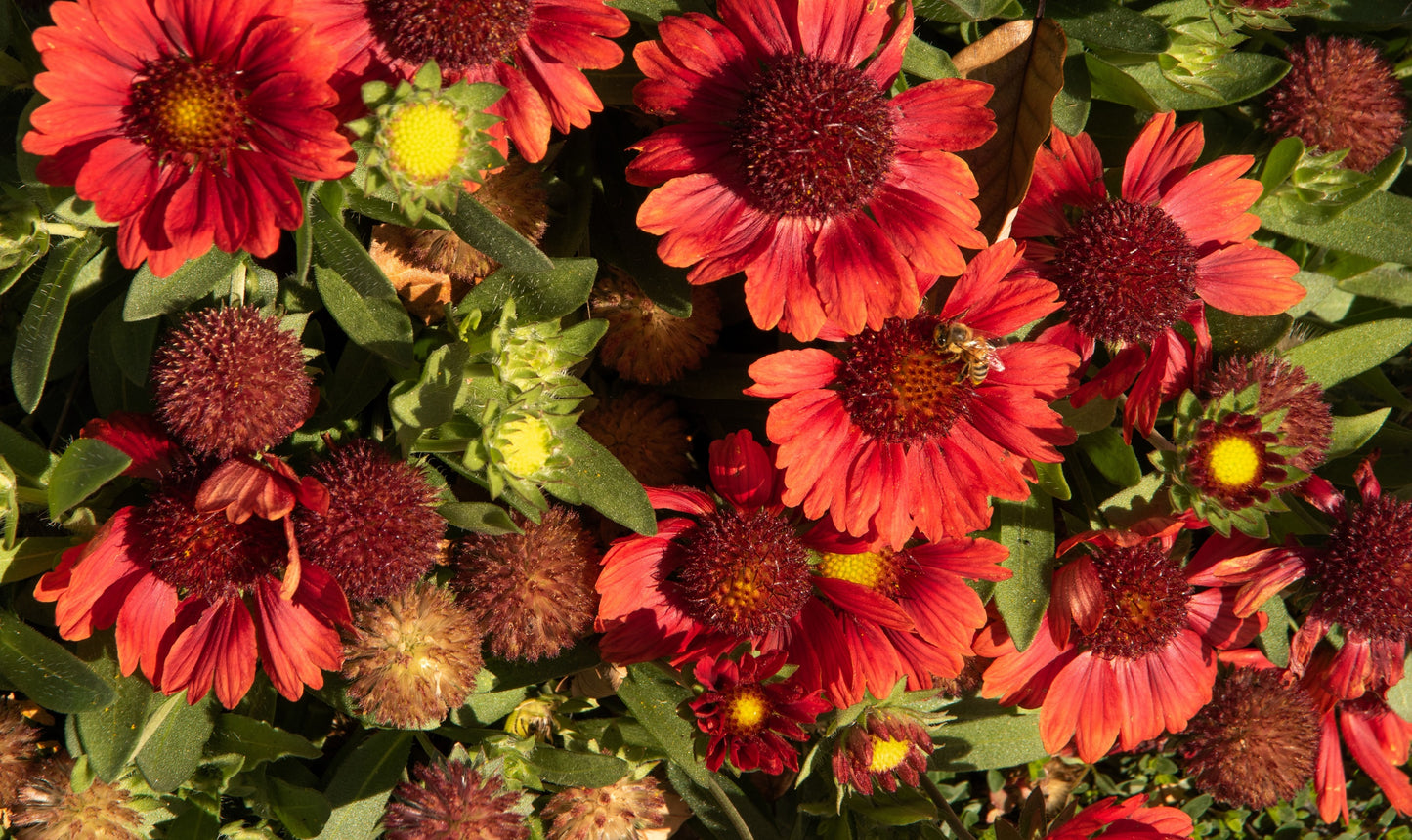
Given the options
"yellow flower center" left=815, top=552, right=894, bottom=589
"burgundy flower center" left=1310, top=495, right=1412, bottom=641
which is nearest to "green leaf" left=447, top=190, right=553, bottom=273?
"yellow flower center" left=815, top=552, right=894, bottom=589

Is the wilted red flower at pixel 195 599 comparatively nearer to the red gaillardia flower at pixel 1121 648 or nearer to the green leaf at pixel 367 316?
the green leaf at pixel 367 316

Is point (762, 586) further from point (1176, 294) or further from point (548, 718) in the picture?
point (1176, 294)

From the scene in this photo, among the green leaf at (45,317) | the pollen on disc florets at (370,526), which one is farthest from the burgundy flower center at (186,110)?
the pollen on disc florets at (370,526)

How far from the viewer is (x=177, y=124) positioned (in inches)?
55.1

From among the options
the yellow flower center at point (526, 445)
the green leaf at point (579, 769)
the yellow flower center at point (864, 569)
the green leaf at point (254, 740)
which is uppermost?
the yellow flower center at point (526, 445)

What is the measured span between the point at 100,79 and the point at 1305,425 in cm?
210

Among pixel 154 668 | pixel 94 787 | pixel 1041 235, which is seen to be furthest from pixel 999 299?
pixel 94 787

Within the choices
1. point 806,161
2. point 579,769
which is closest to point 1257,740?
point 579,769

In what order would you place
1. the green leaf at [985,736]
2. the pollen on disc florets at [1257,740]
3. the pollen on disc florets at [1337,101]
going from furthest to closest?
1. the green leaf at [985,736]
2. the pollen on disc florets at [1257,740]
3. the pollen on disc florets at [1337,101]

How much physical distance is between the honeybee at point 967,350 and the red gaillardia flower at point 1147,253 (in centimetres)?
22

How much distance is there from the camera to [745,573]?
1.83 metres

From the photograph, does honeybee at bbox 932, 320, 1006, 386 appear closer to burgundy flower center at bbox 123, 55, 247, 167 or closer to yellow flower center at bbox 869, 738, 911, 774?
yellow flower center at bbox 869, 738, 911, 774

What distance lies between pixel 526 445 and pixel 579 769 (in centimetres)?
73

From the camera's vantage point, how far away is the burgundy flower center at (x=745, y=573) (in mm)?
1826
